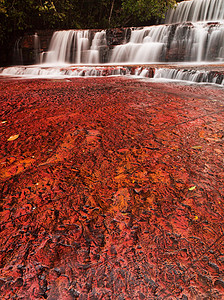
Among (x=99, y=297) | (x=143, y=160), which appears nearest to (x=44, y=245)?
(x=99, y=297)

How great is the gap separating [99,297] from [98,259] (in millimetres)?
142

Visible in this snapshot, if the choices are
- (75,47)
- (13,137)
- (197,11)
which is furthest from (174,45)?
(13,137)

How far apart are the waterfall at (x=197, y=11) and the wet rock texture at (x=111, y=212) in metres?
15.5

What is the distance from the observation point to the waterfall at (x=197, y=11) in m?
13.0

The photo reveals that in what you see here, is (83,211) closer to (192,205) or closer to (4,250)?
(4,250)

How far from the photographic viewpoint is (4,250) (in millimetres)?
826

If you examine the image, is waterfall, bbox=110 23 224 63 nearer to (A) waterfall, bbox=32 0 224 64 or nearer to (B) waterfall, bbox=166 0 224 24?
(A) waterfall, bbox=32 0 224 64

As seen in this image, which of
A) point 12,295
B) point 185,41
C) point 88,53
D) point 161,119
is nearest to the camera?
point 12,295

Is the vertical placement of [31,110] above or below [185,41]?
below

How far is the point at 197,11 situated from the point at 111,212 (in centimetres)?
1811

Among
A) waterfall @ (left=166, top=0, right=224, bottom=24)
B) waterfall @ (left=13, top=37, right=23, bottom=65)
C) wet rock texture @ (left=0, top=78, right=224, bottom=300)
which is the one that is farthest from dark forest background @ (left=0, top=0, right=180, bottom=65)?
wet rock texture @ (left=0, top=78, right=224, bottom=300)

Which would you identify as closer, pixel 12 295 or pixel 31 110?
pixel 12 295

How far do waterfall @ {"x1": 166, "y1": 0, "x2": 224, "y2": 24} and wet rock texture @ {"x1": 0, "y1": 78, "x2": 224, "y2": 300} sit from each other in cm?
1548

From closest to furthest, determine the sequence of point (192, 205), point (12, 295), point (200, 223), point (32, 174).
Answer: point (12, 295) < point (200, 223) < point (192, 205) < point (32, 174)
